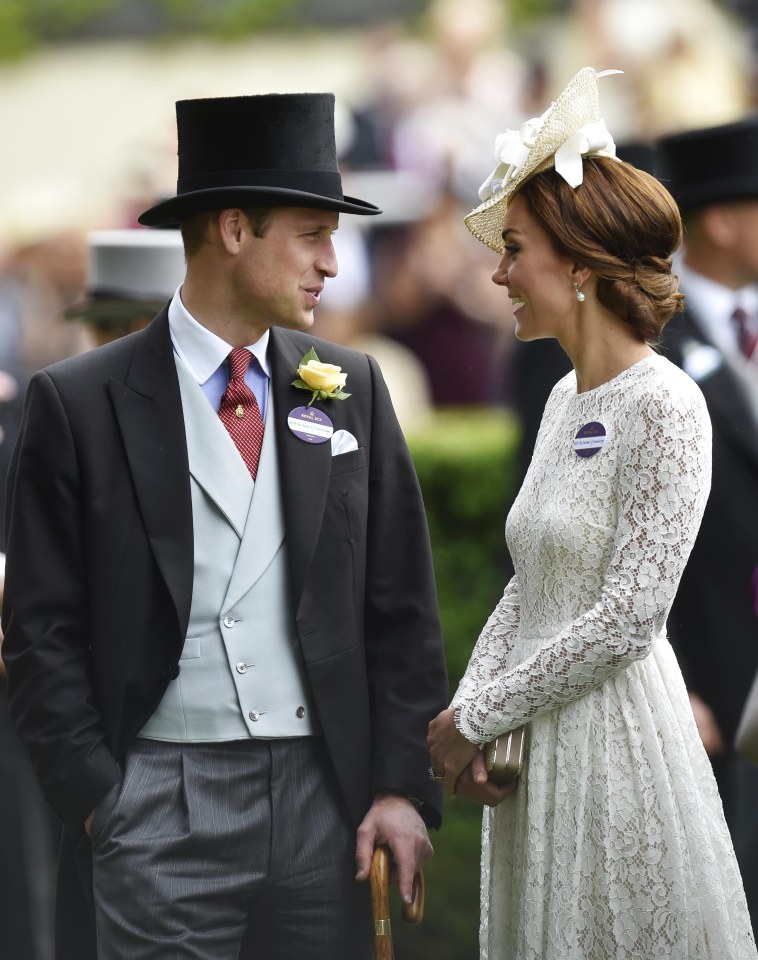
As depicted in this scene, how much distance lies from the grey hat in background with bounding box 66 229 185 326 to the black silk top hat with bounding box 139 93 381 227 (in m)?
1.35

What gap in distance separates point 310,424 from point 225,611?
416mm

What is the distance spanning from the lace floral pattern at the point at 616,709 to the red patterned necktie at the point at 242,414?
0.53 meters

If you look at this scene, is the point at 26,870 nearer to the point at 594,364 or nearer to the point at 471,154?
the point at 594,364

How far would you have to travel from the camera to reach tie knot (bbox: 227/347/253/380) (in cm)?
316

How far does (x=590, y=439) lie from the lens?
9.59 feet

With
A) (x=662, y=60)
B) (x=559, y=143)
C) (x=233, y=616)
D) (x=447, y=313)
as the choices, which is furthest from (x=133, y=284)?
(x=662, y=60)

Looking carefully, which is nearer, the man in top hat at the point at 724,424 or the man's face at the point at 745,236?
the man in top hat at the point at 724,424

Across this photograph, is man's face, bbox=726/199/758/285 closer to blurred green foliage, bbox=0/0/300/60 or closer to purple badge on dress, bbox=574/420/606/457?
purple badge on dress, bbox=574/420/606/457

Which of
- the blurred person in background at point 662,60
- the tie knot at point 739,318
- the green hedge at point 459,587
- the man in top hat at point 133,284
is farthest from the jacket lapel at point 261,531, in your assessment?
the blurred person in background at point 662,60

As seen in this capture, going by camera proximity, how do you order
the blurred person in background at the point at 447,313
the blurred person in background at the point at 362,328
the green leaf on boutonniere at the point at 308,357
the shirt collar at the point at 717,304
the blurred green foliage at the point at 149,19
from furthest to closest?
the blurred green foliage at the point at 149,19
the blurred person in background at the point at 447,313
the blurred person in background at the point at 362,328
the shirt collar at the point at 717,304
the green leaf on boutonniere at the point at 308,357

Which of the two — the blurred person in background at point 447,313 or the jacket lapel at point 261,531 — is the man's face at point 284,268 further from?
the blurred person in background at point 447,313

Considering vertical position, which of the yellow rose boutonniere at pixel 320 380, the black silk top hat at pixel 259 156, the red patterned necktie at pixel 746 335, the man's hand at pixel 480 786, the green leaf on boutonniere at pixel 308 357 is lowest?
the man's hand at pixel 480 786

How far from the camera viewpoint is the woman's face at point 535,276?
3.01 meters

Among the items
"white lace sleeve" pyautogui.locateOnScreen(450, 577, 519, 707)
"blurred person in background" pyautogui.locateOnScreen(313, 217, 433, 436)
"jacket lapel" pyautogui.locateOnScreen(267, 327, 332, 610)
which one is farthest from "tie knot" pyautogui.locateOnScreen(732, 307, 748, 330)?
"blurred person in background" pyautogui.locateOnScreen(313, 217, 433, 436)
